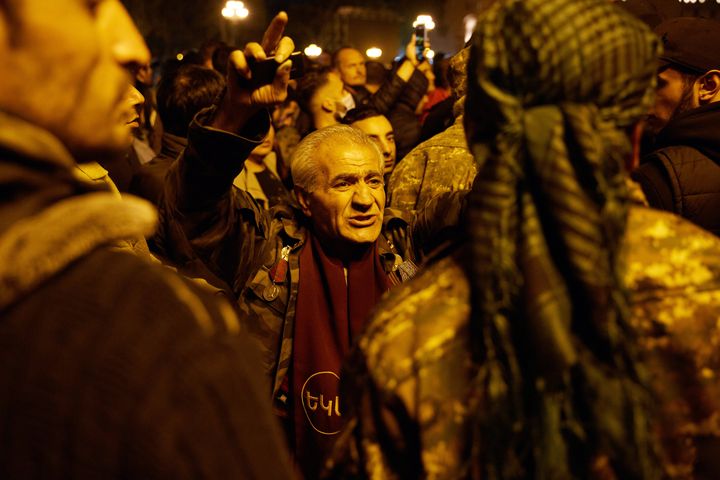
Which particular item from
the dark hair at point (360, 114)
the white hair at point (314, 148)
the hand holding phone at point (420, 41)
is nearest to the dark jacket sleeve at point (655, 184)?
the white hair at point (314, 148)

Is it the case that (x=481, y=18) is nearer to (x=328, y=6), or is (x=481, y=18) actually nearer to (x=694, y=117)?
(x=694, y=117)

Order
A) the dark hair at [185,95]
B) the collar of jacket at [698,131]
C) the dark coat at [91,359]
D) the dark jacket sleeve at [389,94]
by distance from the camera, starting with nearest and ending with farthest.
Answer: the dark coat at [91,359] < the collar of jacket at [698,131] < the dark hair at [185,95] < the dark jacket sleeve at [389,94]

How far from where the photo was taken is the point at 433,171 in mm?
4129

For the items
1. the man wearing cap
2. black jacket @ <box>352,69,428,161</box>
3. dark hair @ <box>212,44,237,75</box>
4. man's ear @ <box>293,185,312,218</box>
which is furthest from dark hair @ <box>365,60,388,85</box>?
the man wearing cap

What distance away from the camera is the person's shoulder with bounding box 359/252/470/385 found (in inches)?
59.9

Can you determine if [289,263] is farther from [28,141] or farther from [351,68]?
[351,68]

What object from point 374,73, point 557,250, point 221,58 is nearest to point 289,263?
point 557,250

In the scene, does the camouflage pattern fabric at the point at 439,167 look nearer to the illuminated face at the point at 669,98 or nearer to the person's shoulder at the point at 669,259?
the illuminated face at the point at 669,98

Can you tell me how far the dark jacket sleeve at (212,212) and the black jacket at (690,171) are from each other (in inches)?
63.3

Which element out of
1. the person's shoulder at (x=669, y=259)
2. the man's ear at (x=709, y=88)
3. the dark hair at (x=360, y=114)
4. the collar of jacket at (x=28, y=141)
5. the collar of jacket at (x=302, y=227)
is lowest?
the dark hair at (x=360, y=114)

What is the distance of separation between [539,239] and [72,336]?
0.88 m

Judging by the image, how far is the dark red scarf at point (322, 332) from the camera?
2.96m

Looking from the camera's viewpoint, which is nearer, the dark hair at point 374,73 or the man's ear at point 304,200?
the man's ear at point 304,200

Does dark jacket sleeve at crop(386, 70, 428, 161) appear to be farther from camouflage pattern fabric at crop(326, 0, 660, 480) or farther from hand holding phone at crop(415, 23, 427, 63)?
camouflage pattern fabric at crop(326, 0, 660, 480)
